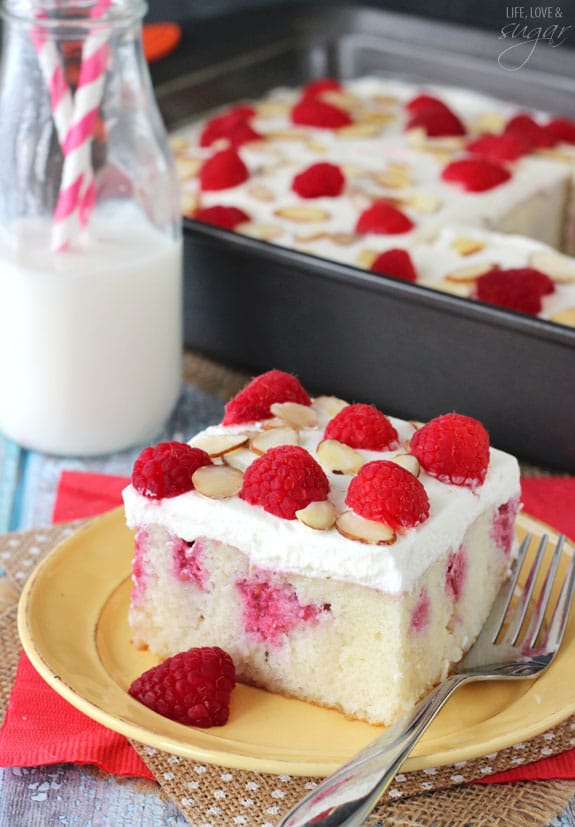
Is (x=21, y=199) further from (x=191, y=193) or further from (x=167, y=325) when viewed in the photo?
(x=191, y=193)

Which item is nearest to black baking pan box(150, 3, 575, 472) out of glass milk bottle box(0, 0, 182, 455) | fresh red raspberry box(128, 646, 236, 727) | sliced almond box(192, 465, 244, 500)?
glass milk bottle box(0, 0, 182, 455)

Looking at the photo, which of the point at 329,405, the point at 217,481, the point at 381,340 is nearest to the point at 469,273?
the point at 381,340

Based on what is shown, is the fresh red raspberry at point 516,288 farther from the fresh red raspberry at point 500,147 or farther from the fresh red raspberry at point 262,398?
the fresh red raspberry at point 500,147

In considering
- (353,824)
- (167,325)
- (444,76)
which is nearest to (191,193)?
(167,325)

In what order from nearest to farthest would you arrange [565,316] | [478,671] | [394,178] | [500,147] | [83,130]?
[478,671]
[83,130]
[565,316]
[394,178]
[500,147]

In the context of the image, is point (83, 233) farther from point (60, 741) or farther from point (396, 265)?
point (60, 741)
